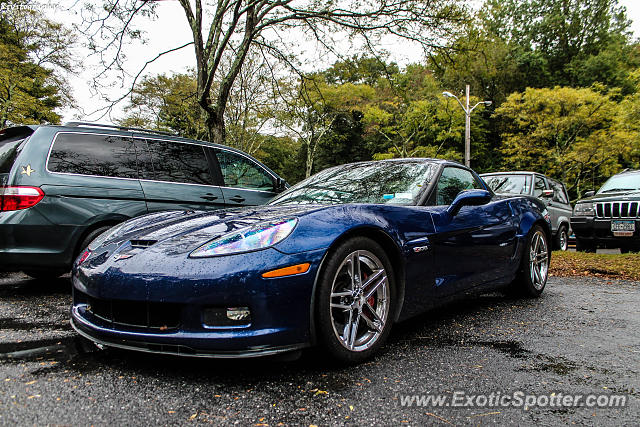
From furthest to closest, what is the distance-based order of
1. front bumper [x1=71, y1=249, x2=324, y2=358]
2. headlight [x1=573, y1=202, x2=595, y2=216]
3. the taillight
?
1. headlight [x1=573, y1=202, x2=595, y2=216]
2. the taillight
3. front bumper [x1=71, y1=249, x2=324, y2=358]

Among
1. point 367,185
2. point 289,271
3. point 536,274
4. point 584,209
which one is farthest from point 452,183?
point 584,209

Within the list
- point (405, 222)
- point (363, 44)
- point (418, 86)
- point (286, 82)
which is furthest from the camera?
point (418, 86)

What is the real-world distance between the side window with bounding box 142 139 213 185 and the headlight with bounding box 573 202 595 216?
7.16m

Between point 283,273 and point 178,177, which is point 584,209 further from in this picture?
point 283,273

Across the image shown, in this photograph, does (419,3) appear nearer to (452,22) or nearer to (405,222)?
(452,22)

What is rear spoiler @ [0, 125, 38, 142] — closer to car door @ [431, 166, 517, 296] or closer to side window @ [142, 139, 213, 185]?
side window @ [142, 139, 213, 185]

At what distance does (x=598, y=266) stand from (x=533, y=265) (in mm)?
3186

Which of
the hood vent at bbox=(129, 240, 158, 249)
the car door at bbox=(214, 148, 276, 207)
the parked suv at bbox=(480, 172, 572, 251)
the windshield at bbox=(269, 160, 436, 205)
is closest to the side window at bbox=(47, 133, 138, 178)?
the car door at bbox=(214, 148, 276, 207)

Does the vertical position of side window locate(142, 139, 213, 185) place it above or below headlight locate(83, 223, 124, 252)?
above

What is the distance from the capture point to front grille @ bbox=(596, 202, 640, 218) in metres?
7.79

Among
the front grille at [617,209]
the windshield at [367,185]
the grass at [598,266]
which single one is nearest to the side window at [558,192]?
the front grille at [617,209]

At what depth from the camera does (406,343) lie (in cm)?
284

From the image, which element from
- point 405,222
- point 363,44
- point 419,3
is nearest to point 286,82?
point 363,44

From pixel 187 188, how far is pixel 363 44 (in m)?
7.67
